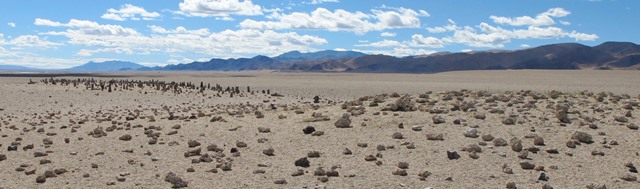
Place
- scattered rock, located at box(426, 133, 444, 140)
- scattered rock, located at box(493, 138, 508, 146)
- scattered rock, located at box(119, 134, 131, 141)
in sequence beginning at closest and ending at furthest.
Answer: scattered rock, located at box(493, 138, 508, 146) < scattered rock, located at box(426, 133, 444, 140) < scattered rock, located at box(119, 134, 131, 141)

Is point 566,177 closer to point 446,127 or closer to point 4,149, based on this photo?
point 446,127

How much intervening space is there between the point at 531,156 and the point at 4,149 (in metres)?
8.63

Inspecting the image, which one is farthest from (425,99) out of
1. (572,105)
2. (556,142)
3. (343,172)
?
(343,172)

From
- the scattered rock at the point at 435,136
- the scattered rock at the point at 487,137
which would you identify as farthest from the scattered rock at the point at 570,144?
the scattered rock at the point at 435,136

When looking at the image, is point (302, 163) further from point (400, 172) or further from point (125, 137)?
point (125, 137)

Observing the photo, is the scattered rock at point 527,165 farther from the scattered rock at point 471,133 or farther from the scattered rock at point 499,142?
the scattered rock at point 471,133

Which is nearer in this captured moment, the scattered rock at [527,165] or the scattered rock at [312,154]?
the scattered rock at [527,165]

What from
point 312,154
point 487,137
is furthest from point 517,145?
point 312,154

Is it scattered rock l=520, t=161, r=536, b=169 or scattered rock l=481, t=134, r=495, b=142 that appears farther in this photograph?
scattered rock l=481, t=134, r=495, b=142

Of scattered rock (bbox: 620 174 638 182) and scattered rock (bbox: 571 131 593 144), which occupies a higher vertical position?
scattered rock (bbox: 571 131 593 144)

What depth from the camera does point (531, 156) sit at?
10039 millimetres

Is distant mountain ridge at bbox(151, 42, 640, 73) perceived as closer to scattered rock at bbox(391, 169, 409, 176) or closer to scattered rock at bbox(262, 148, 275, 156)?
scattered rock at bbox(262, 148, 275, 156)

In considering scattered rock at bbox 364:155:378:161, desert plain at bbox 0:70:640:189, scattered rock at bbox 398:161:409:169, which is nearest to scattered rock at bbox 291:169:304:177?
desert plain at bbox 0:70:640:189

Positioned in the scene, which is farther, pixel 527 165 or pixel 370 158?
pixel 370 158
